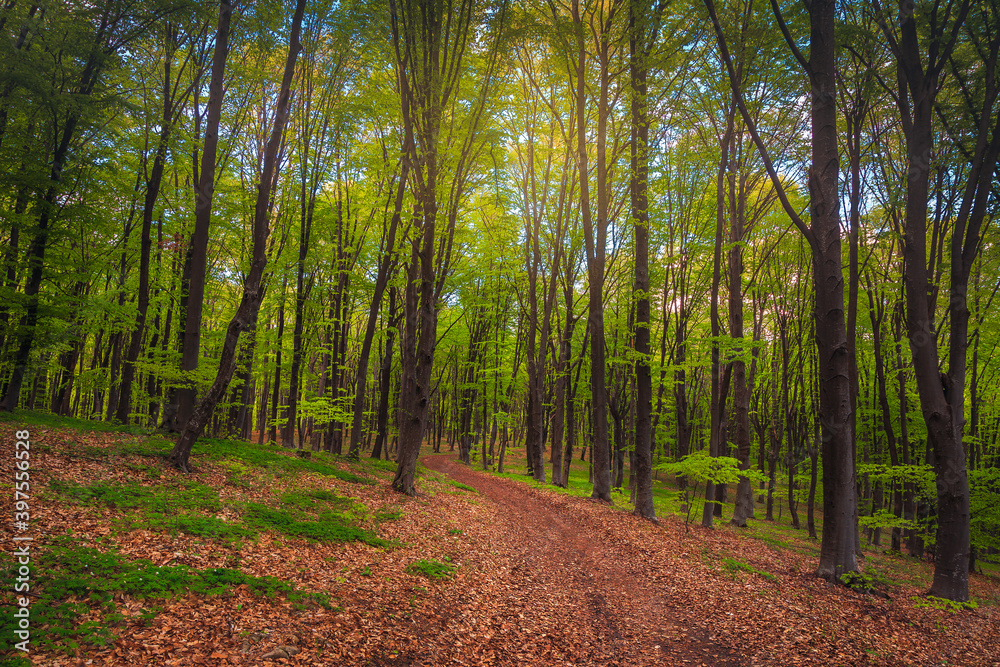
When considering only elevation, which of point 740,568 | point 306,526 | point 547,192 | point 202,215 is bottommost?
point 740,568

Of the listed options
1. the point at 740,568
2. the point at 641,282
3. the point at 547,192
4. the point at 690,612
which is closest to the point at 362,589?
the point at 690,612

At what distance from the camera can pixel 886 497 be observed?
35.4 meters

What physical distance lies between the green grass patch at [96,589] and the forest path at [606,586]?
392 cm

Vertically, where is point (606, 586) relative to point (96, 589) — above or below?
below

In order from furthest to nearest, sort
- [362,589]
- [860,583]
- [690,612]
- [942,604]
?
1. [860,583]
2. [942,604]
3. [690,612]
4. [362,589]

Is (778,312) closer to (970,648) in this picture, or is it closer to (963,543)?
(963,543)

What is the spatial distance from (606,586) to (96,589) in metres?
7.38

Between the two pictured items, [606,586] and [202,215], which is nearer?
[606,586]

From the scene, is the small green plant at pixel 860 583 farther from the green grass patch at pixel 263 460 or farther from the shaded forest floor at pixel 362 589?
the green grass patch at pixel 263 460

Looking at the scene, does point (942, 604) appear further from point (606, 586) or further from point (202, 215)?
point (202, 215)

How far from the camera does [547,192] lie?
2262cm
